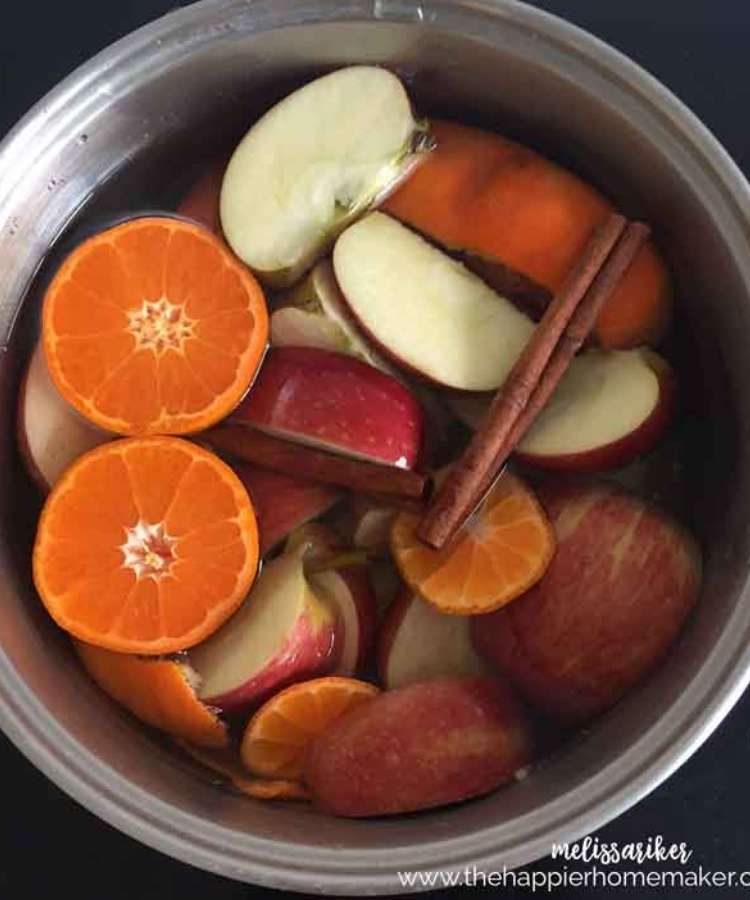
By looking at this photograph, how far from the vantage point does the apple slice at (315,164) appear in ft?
3.17

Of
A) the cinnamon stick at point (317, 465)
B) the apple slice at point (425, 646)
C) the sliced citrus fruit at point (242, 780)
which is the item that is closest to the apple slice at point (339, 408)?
the cinnamon stick at point (317, 465)

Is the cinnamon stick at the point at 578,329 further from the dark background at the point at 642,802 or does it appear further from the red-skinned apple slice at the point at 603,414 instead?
the dark background at the point at 642,802

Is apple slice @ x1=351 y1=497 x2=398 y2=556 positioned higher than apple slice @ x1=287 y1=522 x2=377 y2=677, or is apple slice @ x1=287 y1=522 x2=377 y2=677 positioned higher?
apple slice @ x1=351 y1=497 x2=398 y2=556

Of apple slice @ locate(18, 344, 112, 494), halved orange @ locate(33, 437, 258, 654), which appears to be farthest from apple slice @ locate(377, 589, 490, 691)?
apple slice @ locate(18, 344, 112, 494)

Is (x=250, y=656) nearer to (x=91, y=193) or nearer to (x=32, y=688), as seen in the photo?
(x=32, y=688)

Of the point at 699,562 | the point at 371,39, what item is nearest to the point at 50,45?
the point at 371,39

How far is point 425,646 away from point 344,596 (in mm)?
75

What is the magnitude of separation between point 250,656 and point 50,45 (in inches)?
21.1

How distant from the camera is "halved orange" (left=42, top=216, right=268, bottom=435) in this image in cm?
94

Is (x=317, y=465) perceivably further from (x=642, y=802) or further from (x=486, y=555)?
(x=642, y=802)

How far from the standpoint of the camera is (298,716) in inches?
36.0

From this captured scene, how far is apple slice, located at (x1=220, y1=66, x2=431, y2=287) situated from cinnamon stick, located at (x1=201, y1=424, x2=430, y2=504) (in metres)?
0.14

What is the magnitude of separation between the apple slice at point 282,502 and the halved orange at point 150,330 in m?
0.07

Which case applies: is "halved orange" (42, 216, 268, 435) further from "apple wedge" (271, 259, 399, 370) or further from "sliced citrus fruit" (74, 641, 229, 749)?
"sliced citrus fruit" (74, 641, 229, 749)
